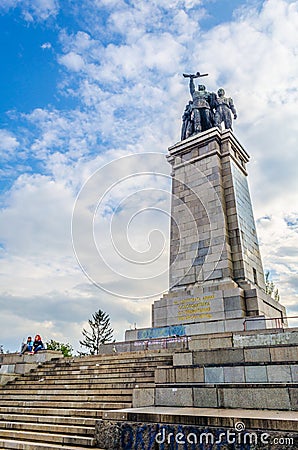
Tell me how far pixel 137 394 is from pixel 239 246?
9602mm

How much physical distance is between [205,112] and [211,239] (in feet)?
25.9

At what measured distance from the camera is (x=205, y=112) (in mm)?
20000

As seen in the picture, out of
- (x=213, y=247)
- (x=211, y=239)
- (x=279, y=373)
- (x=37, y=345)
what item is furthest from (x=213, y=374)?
(x=37, y=345)

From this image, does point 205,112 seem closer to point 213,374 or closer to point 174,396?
point 213,374

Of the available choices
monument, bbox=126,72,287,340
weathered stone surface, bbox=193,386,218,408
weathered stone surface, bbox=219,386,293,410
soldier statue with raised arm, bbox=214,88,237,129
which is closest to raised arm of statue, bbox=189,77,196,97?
monument, bbox=126,72,287,340

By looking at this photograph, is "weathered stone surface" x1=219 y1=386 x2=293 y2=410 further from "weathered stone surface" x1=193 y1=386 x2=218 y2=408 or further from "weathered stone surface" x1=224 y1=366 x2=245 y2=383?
"weathered stone surface" x1=224 y1=366 x2=245 y2=383

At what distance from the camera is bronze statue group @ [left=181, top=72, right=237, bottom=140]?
19688mm

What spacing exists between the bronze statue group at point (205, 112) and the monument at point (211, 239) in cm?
5

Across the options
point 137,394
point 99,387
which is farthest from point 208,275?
point 137,394

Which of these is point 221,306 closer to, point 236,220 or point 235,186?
point 236,220

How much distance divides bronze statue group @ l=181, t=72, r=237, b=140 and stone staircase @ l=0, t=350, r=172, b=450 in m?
12.9

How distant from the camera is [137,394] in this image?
24.3ft

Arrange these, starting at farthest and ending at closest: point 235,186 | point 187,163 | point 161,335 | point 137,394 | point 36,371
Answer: point 187,163 < point 235,186 < point 161,335 < point 36,371 < point 137,394

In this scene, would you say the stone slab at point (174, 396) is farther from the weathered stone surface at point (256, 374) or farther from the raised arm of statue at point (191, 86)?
the raised arm of statue at point (191, 86)
